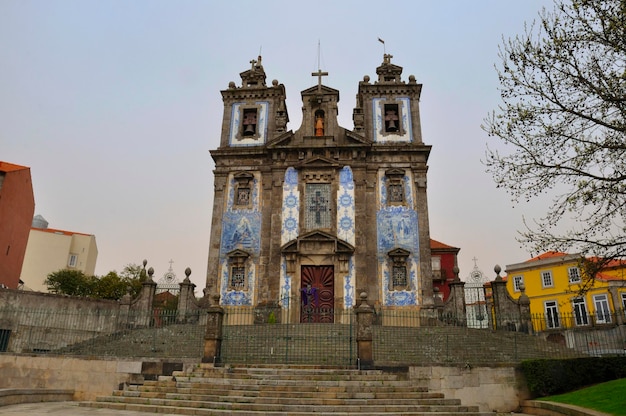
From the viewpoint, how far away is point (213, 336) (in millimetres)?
13281

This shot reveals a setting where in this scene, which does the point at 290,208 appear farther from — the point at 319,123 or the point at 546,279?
the point at 546,279

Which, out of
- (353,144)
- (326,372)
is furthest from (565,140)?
(353,144)

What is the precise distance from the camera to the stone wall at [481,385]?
1241cm

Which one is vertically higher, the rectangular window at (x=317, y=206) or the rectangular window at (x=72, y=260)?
the rectangular window at (x=72, y=260)

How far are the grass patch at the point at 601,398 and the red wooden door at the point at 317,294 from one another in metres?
10.9

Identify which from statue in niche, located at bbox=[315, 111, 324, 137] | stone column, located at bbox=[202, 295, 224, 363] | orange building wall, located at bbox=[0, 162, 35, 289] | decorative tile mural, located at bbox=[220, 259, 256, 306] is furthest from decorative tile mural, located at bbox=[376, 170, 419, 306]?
orange building wall, located at bbox=[0, 162, 35, 289]

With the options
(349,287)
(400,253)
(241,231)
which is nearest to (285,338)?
(349,287)

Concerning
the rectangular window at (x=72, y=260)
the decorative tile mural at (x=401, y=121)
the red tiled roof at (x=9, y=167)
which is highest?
the decorative tile mural at (x=401, y=121)

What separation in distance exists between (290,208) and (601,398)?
1561cm

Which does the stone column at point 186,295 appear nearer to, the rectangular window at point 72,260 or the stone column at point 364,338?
the stone column at point 364,338

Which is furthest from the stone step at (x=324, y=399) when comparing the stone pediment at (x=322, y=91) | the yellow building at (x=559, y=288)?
the yellow building at (x=559, y=288)

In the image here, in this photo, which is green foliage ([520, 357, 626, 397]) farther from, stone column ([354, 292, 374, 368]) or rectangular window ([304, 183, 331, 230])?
rectangular window ([304, 183, 331, 230])

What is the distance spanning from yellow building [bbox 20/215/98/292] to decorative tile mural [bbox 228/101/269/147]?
2823 centimetres

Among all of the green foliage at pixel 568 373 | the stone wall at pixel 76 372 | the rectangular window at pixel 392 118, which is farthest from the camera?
the rectangular window at pixel 392 118
